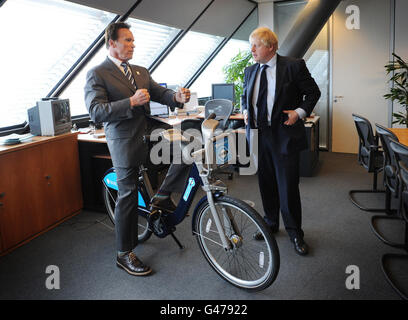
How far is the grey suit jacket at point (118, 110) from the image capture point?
2.31 metres

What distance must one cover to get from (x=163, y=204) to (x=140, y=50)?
10.9 ft

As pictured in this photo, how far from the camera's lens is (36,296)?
238 cm

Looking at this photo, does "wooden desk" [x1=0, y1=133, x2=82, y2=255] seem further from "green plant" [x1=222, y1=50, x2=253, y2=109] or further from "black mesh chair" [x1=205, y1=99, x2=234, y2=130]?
"green plant" [x1=222, y1=50, x2=253, y2=109]

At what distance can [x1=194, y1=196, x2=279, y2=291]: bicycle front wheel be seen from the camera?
2139mm

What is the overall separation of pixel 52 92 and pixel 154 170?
57.8 inches

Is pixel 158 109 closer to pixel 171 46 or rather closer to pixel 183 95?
pixel 171 46

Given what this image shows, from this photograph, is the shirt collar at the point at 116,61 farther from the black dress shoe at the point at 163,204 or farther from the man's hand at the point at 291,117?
the man's hand at the point at 291,117

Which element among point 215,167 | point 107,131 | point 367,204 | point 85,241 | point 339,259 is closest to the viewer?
point 215,167

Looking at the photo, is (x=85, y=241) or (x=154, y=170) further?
(x=154, y=170)

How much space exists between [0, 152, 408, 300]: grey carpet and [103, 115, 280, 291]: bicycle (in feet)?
0.38

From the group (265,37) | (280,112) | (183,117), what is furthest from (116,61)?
(183,117)

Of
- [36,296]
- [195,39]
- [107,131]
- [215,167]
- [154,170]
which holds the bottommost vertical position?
[36,296]

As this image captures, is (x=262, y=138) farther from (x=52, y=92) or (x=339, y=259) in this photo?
(x=52, y=92)

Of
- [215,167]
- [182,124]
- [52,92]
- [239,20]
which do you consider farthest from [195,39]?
[215,167]
